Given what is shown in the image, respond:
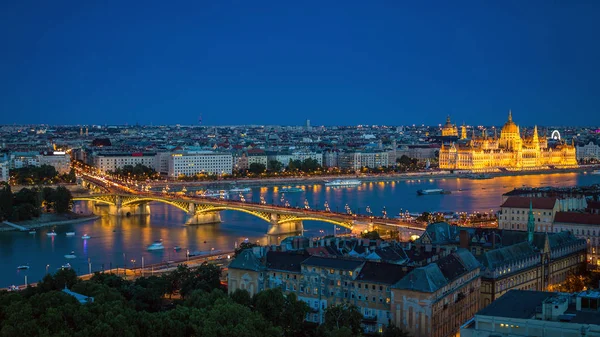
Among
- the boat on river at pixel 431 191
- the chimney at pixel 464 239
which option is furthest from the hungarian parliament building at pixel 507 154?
the chimney at pixel 464 239

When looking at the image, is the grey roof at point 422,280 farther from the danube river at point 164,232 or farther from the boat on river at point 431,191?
the boat on river at point 431,191

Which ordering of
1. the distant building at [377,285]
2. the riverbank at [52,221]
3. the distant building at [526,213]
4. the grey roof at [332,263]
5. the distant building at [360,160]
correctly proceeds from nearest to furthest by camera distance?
1. the distant building at [377,285]
2. the grey roof at [332,263]
3. the distant building at [526,213]
4. the riverbank at [52,221]
5. the distant building at [360,160]

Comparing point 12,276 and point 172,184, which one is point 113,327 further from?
point 172,184

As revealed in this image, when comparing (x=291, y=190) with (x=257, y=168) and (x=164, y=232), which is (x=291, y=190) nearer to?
(x=257, y=168)

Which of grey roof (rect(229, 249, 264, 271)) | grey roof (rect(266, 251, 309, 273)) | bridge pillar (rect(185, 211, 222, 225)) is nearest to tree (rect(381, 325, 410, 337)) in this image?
grey roof (rect(266, 251, 309, 273))

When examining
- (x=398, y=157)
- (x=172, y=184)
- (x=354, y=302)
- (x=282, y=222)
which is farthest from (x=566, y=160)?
(x=354, y=302)

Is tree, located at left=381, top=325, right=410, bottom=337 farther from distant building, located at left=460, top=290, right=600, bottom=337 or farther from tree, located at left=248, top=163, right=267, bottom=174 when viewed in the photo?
tree, located at left=248, top=163, right=267, bottom=174
